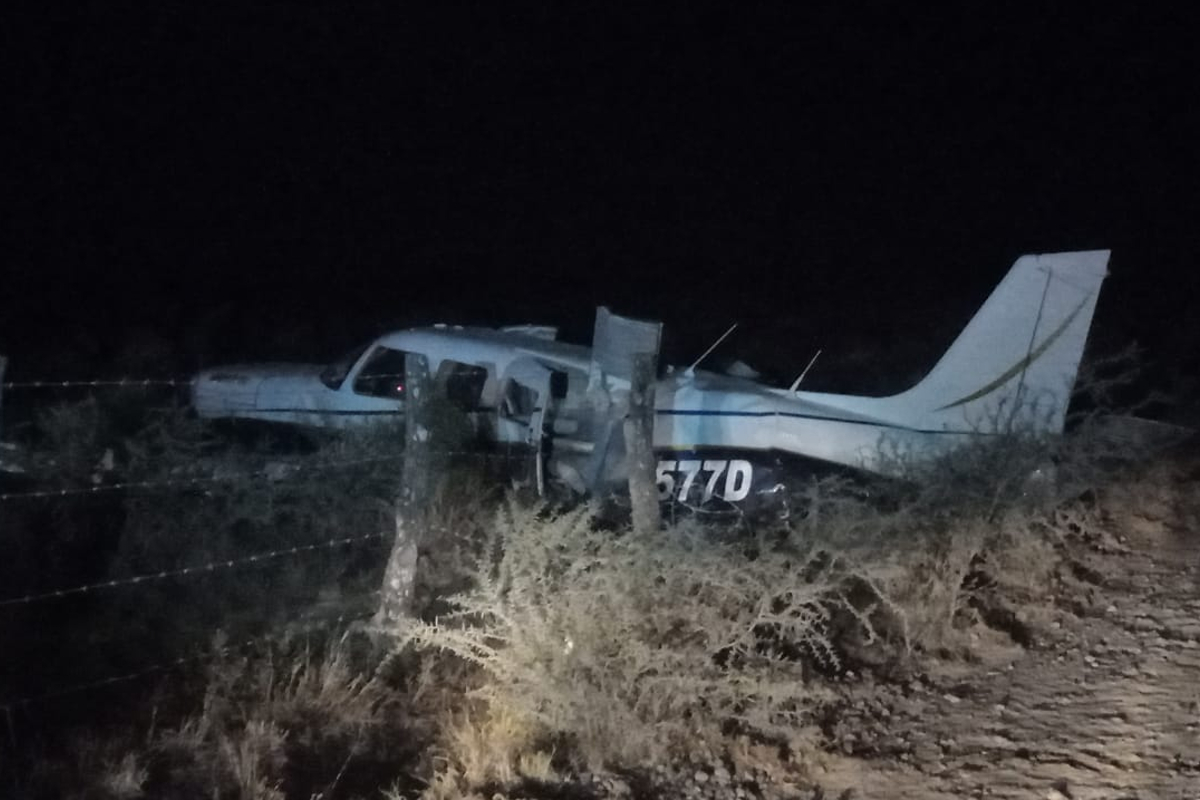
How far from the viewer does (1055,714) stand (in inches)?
233

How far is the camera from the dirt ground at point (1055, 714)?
5.26 metres

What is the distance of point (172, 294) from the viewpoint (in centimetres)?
2805

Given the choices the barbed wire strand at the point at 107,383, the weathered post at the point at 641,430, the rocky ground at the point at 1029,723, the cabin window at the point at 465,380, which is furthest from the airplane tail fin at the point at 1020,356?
the barbed wire strand at the point at 107,383

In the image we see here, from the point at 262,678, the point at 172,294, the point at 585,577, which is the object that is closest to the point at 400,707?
the point at 262,678

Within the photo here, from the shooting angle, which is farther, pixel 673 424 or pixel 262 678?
pixel 673 424

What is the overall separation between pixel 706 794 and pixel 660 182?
39.4m

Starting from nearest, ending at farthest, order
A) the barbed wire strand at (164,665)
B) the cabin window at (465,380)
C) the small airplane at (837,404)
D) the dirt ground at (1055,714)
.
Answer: the dirt ground at (1055,714) → the barbed wire strand at (164,665) → the small airplane at (837,404) → the cabin window at (465,380)

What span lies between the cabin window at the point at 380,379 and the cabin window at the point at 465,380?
68 centimetres

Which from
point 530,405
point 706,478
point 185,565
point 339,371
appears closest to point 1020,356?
point 706,478

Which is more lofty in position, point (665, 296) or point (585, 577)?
point (665, 296)

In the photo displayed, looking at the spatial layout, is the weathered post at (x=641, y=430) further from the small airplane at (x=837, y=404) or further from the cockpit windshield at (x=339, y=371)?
the cockpit windshield at (x=339, y=371)

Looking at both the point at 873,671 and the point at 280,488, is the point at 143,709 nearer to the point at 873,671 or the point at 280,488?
the point at 280,488

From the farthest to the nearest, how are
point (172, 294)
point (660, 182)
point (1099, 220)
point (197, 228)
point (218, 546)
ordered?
point (660, 182) → point (1099, 220) → point (197, 228) → point (172, 294) → point (218, 546)

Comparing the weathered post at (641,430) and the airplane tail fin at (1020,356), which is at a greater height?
the airplane tail fin at (1020,356)
